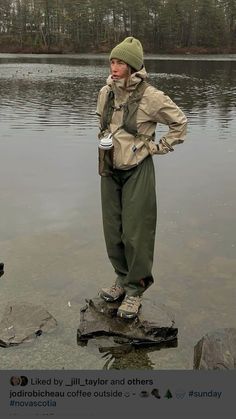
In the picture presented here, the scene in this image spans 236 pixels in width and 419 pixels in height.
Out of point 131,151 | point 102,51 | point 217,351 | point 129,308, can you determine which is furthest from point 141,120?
point 102,51

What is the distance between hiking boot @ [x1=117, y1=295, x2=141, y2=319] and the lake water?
13.6 inches

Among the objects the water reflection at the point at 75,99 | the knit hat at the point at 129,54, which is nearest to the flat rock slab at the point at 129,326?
the knit hat at the point at 129,54

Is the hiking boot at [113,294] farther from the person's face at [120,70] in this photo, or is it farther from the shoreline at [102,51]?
the shoreline at [102,51]

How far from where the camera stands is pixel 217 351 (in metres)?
3.66

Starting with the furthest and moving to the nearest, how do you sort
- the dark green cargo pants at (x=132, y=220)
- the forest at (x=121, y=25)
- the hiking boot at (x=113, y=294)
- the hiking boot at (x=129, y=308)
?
1. the forest at (x=121, y=25)
2. the hiking boot at (x=113, y=294)
3. the hiking boot at (x=129, y=308)
4. the dark green cargo pants at (x=132, y=220)

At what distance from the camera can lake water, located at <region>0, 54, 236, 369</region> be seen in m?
4.06

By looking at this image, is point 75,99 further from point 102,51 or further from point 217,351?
point 102,51

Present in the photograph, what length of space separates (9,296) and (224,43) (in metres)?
96.8

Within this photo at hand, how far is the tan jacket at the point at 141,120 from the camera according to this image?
374 cm

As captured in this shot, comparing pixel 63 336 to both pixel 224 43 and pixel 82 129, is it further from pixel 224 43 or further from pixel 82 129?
pixel 224 43

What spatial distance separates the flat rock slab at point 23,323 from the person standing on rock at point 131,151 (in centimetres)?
66

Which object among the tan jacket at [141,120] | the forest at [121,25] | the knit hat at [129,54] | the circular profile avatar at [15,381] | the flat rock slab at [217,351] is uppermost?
the forest at [121,25]

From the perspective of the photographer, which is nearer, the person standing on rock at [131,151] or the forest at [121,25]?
the person standing on rock at [131,151]

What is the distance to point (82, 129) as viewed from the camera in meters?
14.9
